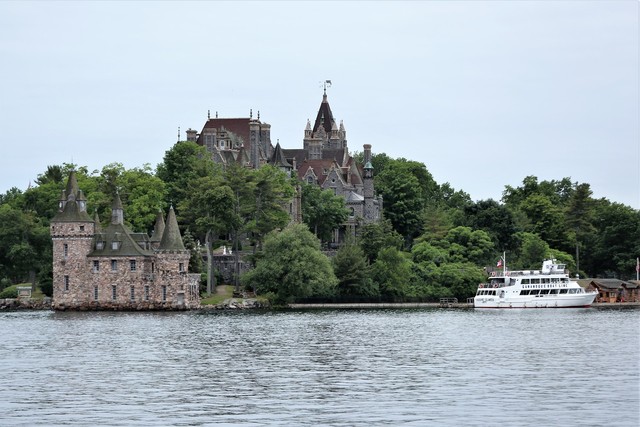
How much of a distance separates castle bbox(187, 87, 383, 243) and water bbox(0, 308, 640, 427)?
2500 inches

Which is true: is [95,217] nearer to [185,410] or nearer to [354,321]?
[354,321]

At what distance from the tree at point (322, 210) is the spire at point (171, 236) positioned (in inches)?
1445

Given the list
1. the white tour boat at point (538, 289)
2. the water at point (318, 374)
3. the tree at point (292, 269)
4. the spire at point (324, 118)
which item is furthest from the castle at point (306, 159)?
the water at point (318, 374)

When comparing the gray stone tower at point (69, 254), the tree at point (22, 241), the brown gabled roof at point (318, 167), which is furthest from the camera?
the brown gabled roof at point (318, 167)

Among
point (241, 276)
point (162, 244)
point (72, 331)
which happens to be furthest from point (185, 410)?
point (241, 276)

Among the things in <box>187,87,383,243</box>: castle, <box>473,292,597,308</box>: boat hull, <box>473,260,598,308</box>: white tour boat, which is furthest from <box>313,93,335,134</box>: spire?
<box>473,292,597,308</box>: boat hull

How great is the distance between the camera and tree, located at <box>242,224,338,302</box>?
11312 cm

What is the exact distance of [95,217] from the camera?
375ft

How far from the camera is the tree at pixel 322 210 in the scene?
146 metres

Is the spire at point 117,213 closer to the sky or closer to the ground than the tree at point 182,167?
closer to the ground

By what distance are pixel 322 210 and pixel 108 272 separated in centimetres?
4077

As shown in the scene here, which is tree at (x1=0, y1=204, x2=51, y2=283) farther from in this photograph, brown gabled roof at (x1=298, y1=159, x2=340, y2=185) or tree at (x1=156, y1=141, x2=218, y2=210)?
brown gabled roof at (x1=298, y1=159, x2=340, y2=185)

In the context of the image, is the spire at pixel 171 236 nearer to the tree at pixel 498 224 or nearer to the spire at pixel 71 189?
the spire at pixel 71 189

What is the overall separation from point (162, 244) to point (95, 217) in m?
8.42
